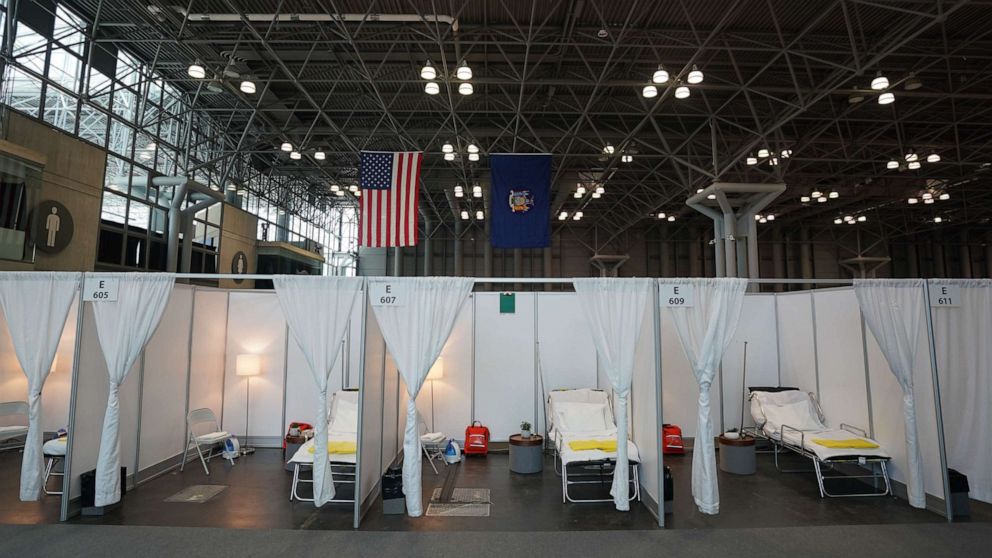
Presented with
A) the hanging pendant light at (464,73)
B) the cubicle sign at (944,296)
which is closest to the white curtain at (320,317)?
the hanging pendant light at (464,73)

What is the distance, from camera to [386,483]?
4.67 m

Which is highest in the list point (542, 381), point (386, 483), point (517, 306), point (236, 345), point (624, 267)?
point (624, 267)

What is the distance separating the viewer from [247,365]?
6.75 m

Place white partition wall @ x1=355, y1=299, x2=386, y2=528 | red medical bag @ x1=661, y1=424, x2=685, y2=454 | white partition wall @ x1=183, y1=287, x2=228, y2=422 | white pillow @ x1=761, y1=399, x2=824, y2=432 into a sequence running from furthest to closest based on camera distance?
red medical bag @ x1=661, y1=424, x2=685, y2=454
white partition wall @ x1=183, y1=287, x2=228, y2=422
white pillow @ x1=761, y1=399, x2=824, y2=432
white partition wall @ x1=355, y1=299, x2=386, y2=528

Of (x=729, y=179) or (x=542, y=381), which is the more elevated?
(x=729, y=179)

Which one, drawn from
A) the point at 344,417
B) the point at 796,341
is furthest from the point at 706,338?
the point at 344,417

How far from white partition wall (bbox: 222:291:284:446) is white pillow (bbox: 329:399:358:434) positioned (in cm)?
141

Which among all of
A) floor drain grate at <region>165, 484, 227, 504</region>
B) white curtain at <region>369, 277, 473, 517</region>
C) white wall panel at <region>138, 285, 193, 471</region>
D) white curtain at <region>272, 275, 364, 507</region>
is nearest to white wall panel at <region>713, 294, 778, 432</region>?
white curtain at <region>369, 277, 473, 517</region>

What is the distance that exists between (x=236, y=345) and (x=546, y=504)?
5.12 m

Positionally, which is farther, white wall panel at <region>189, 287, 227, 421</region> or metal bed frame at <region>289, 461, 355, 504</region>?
white wall panel at <region>189, 287, 227, 421</region>

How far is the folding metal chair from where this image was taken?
6.04 metres

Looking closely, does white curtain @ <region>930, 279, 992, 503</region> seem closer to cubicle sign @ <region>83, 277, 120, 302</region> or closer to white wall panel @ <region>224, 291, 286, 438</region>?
white wall panel @ <region>224, 291, 286, 438</region>

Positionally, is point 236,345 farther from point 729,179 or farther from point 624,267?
point 624,267

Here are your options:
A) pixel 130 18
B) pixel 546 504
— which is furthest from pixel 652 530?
pixel 130 18
